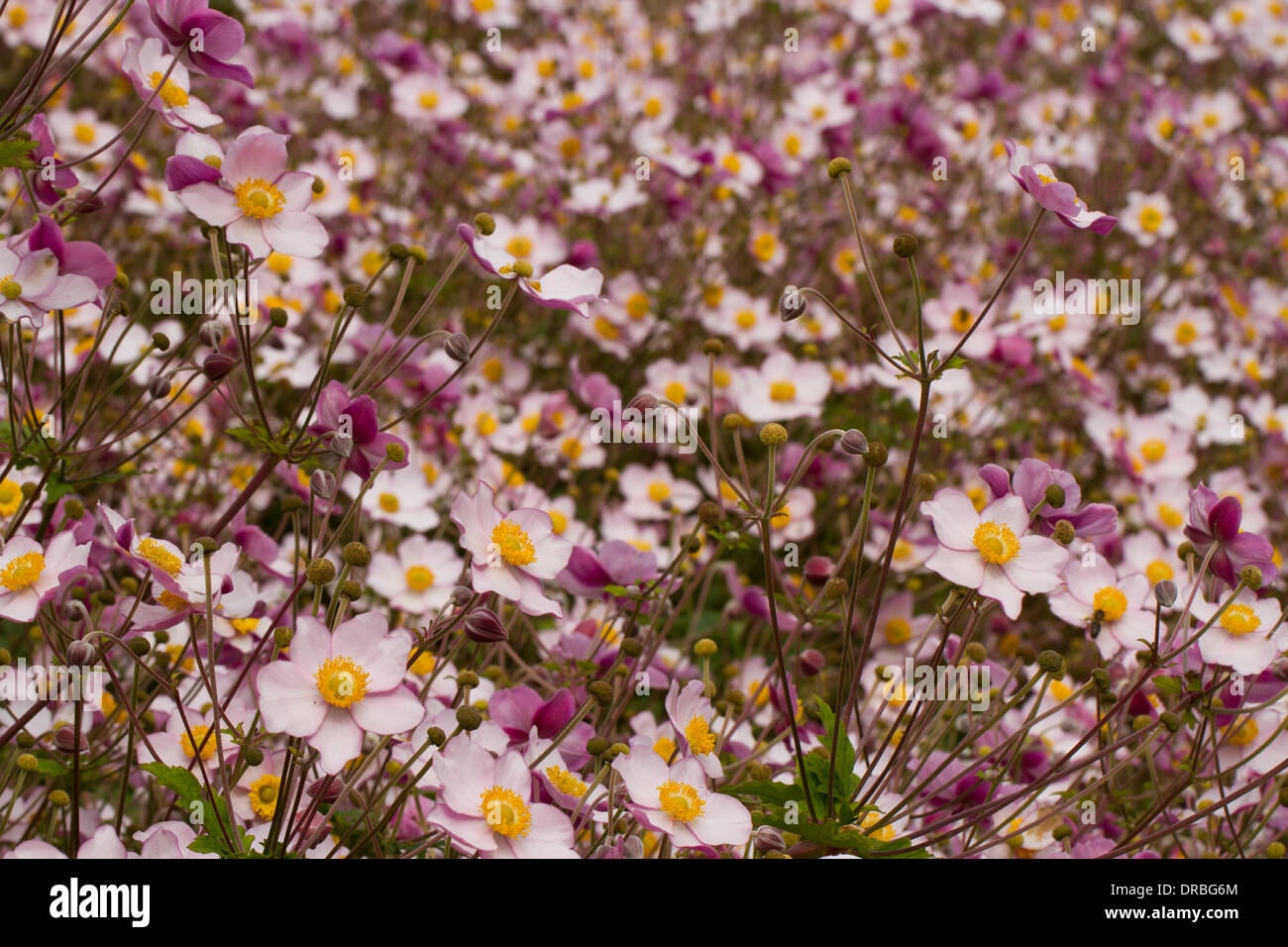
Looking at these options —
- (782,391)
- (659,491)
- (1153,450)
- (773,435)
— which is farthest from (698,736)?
(1153,450)

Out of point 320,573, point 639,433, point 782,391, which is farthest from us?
point 782,391

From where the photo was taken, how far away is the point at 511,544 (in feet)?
5.29

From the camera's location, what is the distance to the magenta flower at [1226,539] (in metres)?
1.67

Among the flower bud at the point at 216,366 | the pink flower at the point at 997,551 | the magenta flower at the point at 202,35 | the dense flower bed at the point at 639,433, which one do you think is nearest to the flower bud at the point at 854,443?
the dense flower bed at the point at 639,433

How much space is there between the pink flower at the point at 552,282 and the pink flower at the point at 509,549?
0.99 ft

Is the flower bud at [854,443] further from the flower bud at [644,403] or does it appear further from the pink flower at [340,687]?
the pink flower at [340,687]

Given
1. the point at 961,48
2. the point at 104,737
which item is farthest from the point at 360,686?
the point at 961,48

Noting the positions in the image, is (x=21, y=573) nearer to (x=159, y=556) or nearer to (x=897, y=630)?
(x=159, y=556)

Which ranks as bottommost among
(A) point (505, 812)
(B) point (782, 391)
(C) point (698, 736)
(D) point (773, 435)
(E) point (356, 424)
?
(A) point (505, 812)

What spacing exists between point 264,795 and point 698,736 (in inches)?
25.3

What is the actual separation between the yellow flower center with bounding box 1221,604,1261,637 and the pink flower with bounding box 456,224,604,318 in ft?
3.46

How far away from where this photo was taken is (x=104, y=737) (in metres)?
1.88

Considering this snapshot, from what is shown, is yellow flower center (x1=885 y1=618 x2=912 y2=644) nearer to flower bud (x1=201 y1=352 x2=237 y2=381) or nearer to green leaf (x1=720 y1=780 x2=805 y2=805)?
green leaf (x1=720 y1=780 x2=805 y2=805)

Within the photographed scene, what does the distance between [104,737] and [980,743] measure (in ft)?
5.45
